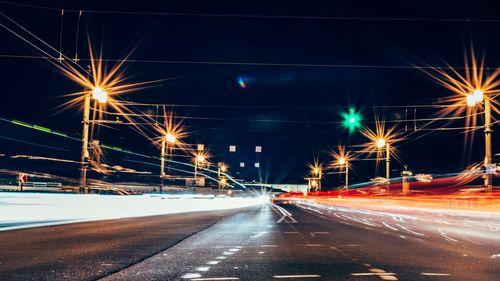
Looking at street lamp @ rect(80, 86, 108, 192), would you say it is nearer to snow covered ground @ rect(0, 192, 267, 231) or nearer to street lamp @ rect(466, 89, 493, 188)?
snow covered ground @ rect(0, 192, 267, 231)

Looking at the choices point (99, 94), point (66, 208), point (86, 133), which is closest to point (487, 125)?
point (99, 94)

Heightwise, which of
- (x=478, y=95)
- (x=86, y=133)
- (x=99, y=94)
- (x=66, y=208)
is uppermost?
(x=478, y=95)

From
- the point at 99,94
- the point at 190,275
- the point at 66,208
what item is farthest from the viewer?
the point at 99,94

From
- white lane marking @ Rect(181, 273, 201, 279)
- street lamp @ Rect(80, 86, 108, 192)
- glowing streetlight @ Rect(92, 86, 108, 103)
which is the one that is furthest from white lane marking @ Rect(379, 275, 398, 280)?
glowing streetlight @ Rect(92, 86, 108, 103)

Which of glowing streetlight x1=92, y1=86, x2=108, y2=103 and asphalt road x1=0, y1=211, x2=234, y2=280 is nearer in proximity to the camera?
asphalt road x1=0, y1=211, x2=234, y2=280

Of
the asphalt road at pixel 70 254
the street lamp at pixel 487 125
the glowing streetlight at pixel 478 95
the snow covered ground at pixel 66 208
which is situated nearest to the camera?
the asphalt road at pixel 70 254

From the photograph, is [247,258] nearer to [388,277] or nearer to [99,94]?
[388,277]

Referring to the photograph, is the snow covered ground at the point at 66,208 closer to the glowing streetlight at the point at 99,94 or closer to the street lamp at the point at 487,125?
the glowing streetlight at the point at 99,94

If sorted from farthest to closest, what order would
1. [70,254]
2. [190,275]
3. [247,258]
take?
[70,254]
[247,258]
[190,275]

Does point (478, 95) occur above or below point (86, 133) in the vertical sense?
above

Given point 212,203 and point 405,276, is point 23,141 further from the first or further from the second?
point 405,276

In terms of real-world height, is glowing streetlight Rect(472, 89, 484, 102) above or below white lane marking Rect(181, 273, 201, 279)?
above

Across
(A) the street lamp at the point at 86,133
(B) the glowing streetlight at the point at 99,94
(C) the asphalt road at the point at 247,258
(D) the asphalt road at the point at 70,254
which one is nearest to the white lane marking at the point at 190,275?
(C) the asphalt road at the point at 247,258

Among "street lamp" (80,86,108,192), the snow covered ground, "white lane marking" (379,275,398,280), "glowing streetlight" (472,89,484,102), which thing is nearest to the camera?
"white lane marking" (379,275,398,280)
